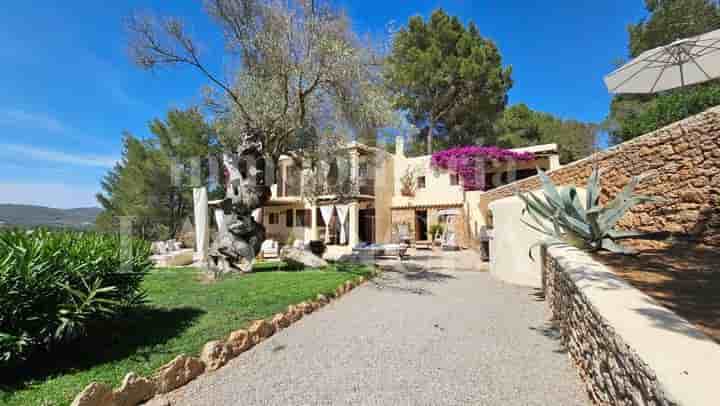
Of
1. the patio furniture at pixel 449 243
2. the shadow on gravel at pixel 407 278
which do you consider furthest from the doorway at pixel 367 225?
the shadow on gravel at pixel 407 278

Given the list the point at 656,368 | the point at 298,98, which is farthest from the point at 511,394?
the point at 298,98

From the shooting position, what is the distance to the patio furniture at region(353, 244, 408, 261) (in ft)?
46.2

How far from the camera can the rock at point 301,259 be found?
1137 cm

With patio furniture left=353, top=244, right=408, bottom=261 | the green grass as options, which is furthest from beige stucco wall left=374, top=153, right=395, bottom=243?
the green grass

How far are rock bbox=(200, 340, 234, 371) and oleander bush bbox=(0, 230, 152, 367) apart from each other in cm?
134

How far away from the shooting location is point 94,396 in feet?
9.98

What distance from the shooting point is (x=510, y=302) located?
7.18 metres

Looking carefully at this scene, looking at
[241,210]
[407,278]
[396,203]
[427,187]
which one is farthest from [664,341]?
[396,203]

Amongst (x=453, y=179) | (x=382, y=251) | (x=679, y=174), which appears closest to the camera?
(x=679, y=174)

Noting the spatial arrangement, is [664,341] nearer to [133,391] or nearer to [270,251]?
[133,391]

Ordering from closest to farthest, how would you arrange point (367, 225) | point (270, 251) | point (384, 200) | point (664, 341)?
point (664, 341)
point (270, 251)
point (384, 200)
point (367, 225)

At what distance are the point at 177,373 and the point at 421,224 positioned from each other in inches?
730

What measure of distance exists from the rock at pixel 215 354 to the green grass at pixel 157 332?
0.42ft

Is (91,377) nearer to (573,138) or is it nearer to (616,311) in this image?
(616,311)
